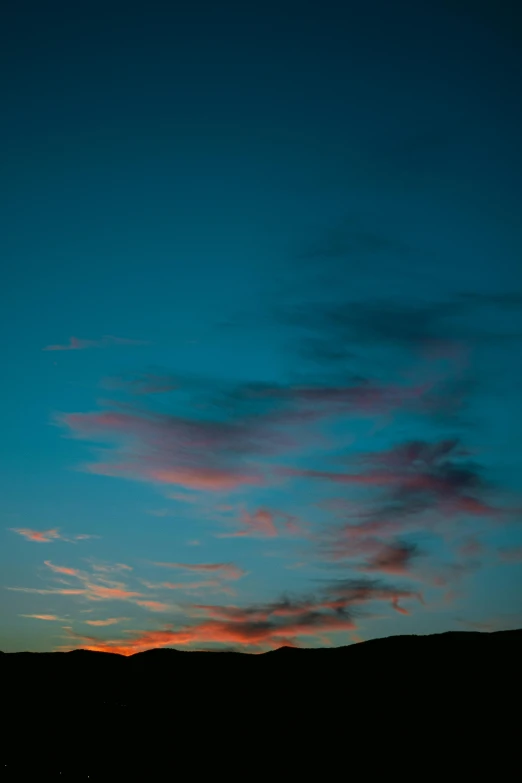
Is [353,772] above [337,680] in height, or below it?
below

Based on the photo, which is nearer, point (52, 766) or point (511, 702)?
point (511, 702)

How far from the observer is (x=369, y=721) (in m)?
51.9

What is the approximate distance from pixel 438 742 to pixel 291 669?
18.4 m

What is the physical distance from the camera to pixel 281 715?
56.2 m

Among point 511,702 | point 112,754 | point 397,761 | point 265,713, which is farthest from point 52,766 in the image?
point 511,702

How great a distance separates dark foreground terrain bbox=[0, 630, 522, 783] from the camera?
47.2 meters


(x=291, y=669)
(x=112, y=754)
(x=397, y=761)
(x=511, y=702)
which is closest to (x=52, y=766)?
(x=112, y=754)

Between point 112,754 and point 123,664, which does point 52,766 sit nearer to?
point 112,754

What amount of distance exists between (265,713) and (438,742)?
15.1 m

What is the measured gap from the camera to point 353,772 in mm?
46844

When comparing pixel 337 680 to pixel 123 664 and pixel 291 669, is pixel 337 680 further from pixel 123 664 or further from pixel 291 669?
pixel 123 664

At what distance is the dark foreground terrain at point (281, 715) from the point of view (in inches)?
1858

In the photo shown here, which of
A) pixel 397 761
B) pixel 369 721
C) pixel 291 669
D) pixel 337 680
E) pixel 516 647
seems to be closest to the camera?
pixel 397 761

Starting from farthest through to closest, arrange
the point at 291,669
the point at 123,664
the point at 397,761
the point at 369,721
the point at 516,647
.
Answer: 1. the point at 123,664
2. the point at 291,669
3. the point at 516,647
4. the point at 369,721
5. the point at 397,761
